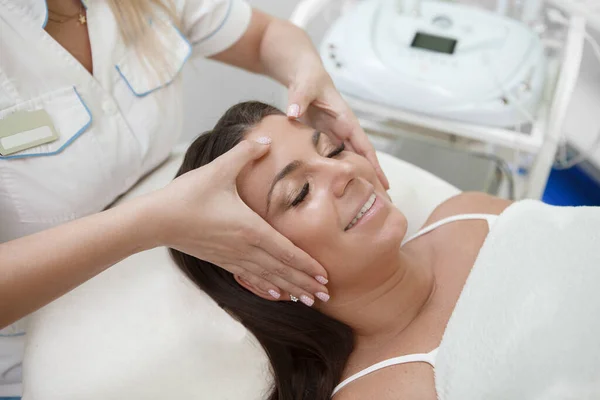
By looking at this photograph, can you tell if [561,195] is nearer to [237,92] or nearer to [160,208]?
[237,92]

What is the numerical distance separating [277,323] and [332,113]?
0.45 m

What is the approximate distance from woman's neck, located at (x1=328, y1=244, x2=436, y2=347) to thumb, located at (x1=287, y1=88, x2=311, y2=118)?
34 cm

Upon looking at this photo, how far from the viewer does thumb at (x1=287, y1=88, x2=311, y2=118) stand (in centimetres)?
105

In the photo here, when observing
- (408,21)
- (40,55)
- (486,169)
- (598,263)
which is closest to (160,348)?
(40,55)

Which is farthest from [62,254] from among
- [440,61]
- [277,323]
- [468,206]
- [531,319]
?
[440,61]

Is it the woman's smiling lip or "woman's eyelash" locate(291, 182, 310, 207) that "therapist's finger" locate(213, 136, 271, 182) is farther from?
the woman's smiling lip

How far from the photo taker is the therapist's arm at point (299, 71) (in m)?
1.14

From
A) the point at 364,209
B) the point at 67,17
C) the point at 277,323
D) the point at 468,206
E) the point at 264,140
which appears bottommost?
the point at 277,323

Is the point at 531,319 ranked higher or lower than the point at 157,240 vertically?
lower

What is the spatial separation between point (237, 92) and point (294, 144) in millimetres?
1174

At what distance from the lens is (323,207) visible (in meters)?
0.95

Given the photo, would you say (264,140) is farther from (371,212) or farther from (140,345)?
(140,345)

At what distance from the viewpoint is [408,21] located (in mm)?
1662

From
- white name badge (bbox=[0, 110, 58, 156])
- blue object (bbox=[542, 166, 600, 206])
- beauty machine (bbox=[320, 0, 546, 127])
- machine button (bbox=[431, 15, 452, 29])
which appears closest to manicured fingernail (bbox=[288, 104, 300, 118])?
white name badge (bbox=[0, 110, 58, 156])
